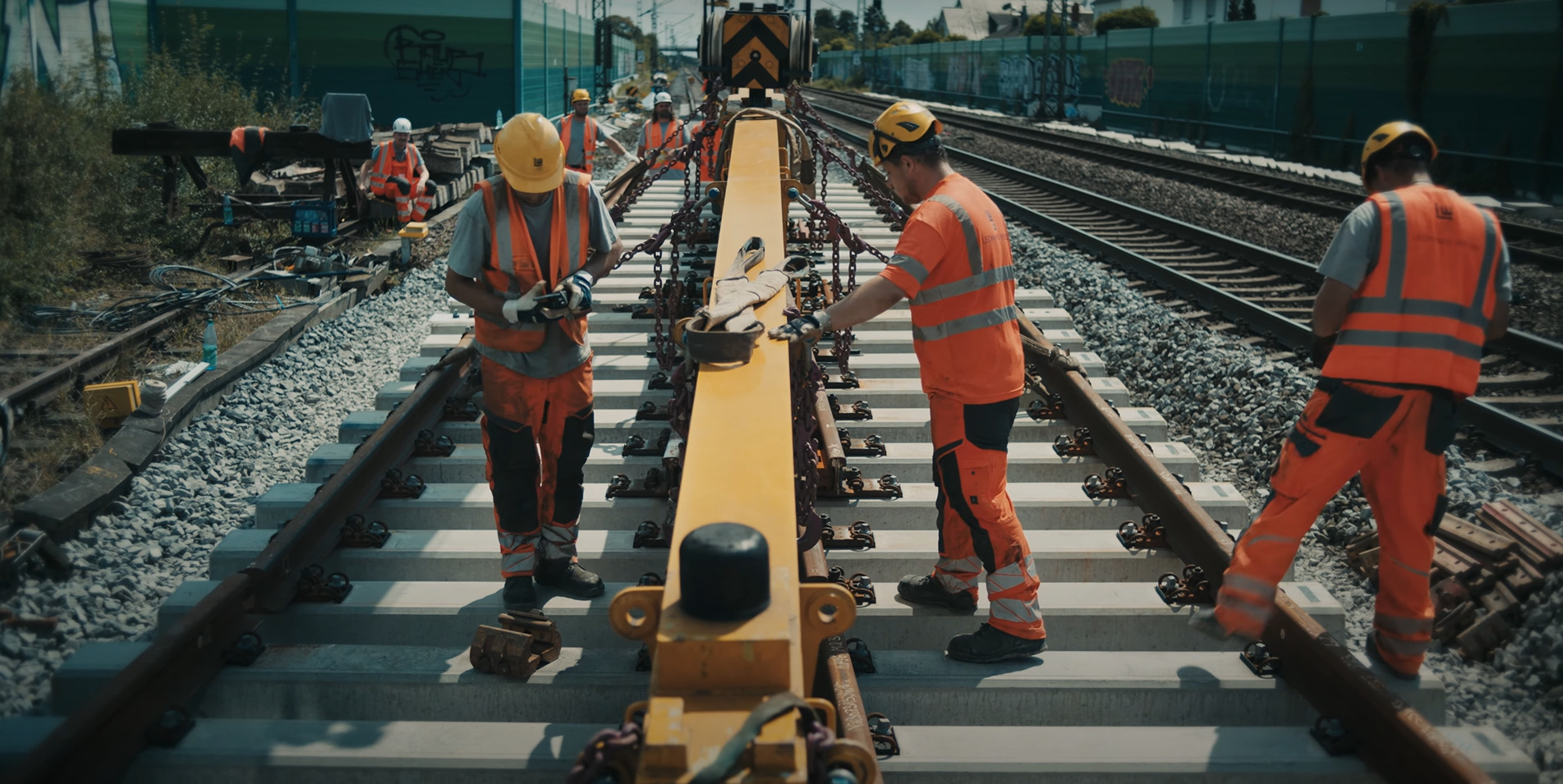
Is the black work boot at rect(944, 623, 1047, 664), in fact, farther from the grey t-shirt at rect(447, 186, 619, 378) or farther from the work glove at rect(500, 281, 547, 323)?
the work glove at rect(500, 281, 547, 323)

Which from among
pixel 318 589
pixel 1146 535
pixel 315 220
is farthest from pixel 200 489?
pixel 315 220

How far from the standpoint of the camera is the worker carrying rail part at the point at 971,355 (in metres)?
3.63

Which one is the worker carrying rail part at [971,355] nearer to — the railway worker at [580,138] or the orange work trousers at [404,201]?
the railway worker at [580,138]

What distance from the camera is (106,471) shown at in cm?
545

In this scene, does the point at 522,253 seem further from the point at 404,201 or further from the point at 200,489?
the point at 404,201

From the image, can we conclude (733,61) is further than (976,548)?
Yes

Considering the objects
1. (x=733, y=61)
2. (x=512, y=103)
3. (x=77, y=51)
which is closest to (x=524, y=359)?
(x=733, y=61)

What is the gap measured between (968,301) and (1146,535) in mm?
1476

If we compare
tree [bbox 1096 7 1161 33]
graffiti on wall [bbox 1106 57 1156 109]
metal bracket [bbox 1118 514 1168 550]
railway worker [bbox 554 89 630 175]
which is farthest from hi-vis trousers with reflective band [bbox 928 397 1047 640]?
tree [bbox 1096 7 1161 33]

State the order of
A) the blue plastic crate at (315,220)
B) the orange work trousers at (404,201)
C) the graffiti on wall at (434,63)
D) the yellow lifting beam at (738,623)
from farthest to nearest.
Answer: the graffiti on wall at (434,63), the orange work trousers at (404,201), the blue plastic crate at (315,220), the yellow lifting beam at (738,623)

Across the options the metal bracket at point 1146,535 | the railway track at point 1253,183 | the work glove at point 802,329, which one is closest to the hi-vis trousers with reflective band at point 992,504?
the work glove at point 802,329

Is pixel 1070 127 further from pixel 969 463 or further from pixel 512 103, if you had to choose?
pixel 969 463

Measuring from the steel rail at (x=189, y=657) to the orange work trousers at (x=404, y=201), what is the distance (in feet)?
28.9

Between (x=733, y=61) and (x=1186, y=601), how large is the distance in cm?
645
